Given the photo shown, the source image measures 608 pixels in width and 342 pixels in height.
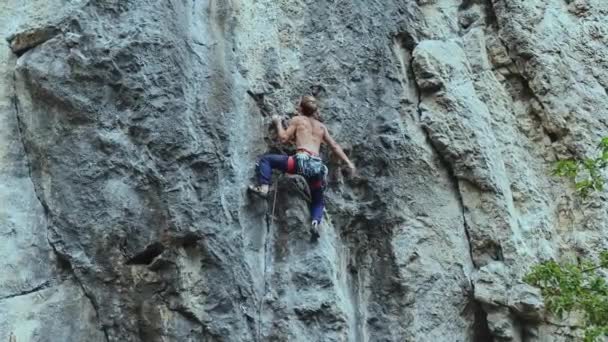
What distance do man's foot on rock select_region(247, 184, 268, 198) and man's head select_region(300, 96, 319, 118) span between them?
1.03 m

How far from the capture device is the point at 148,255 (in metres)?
6.70

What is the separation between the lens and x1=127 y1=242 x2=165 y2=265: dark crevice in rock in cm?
665

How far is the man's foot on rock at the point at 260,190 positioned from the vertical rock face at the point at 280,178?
0.39ft

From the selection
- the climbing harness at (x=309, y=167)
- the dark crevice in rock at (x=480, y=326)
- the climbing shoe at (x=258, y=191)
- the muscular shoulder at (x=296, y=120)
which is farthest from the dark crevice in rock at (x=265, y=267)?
the dark crevice in rock at (x=480, y=326)

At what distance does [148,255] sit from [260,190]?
4.09ft

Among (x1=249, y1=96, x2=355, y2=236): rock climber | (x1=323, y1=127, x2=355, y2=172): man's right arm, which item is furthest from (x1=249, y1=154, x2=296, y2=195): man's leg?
(x1=323, y1=127, x2=355, y2=172): man's right arm

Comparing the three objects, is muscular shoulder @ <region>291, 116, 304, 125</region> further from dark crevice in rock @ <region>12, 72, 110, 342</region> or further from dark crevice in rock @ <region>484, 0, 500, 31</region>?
dark crevice in rock @ <region>484, 0, 500, 31</region>

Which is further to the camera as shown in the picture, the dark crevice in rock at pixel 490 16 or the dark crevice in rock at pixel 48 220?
the dark crevice in rock at pixel 490 16

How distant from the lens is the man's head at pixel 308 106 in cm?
773

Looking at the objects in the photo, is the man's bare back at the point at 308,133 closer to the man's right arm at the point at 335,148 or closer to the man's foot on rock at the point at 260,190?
the man's right arm at the point at 335,148

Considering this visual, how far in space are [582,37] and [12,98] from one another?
677 cm

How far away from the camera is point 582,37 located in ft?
30.3

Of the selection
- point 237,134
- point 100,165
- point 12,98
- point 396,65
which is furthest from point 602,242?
point 12,98

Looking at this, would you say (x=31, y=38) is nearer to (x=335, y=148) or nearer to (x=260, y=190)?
(x=260, y=190)
